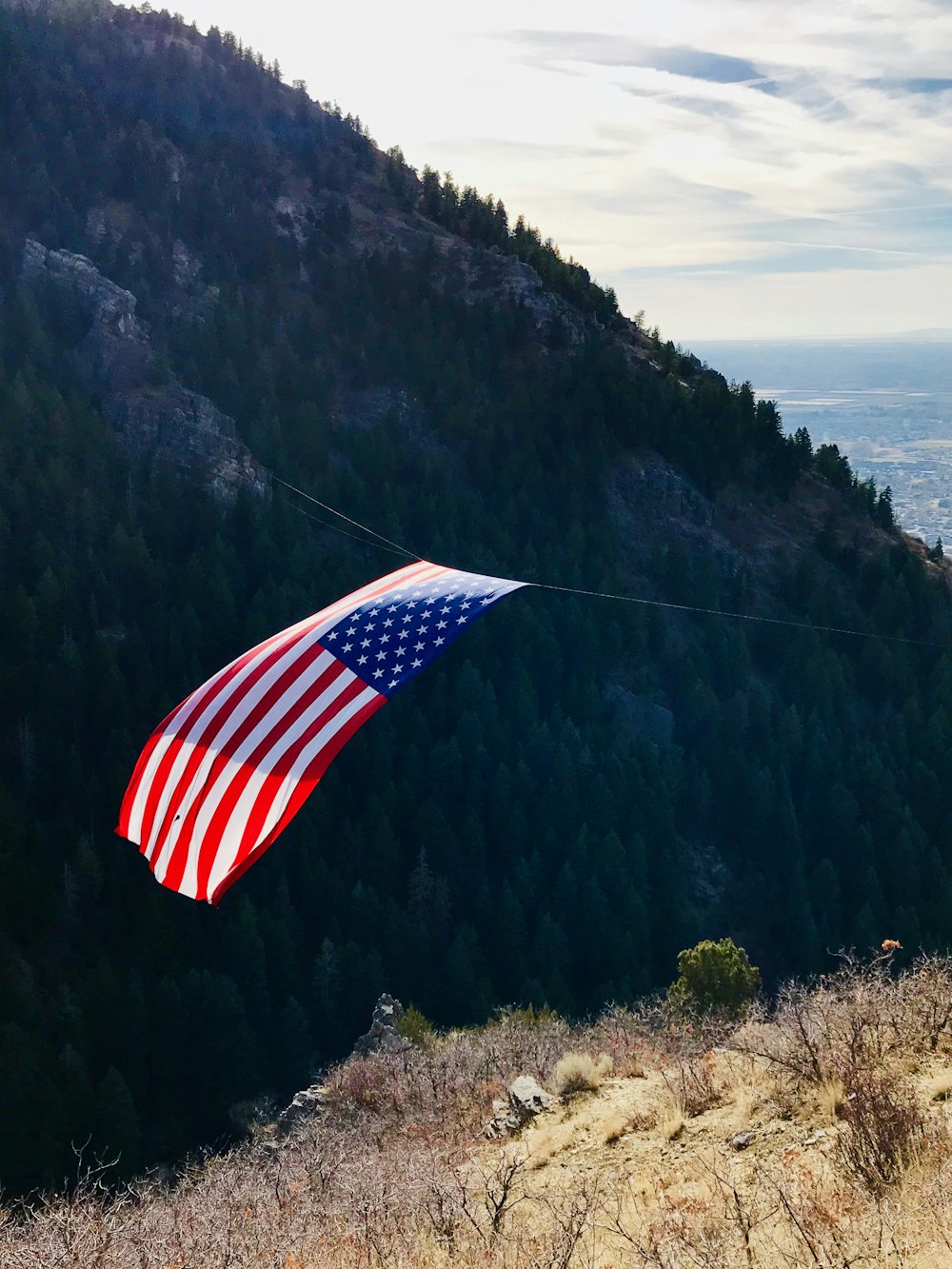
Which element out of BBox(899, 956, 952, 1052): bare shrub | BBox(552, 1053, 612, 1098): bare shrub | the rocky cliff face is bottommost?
BBox(552, 1053, 612, 1098): bare shrub

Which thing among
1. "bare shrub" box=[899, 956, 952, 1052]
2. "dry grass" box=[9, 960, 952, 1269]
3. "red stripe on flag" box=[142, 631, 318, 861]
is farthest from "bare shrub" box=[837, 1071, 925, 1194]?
"red stripe on flag" box=[142, 631, 318, 861]

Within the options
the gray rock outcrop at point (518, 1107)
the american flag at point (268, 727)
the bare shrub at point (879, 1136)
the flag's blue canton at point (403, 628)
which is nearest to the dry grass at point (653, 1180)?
the bare shrub at point (879, 1136)

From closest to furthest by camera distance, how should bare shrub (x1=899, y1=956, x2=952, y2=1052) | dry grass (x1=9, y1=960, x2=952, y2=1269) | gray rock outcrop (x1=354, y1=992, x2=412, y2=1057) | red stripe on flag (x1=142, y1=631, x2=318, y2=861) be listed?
dry grass (x1=9, y1=960, x2=952, y2=1269) → red stripe on flag (x1=142, y1=631, x2=318, y2=861) → bare shrub (x1=899, y1=956, x2=952, y2=1052) → gray rock outcrop (x1=354, y1=992, x2=412, y2=1057)

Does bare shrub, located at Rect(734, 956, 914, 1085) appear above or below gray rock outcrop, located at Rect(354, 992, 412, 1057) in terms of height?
above

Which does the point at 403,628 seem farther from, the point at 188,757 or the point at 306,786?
the point at 188,757

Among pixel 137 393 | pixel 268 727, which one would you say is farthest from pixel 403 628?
pixel 137 393

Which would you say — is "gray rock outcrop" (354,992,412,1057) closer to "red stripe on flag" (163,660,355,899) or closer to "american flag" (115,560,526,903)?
"american flag" (115,560,526,903)
